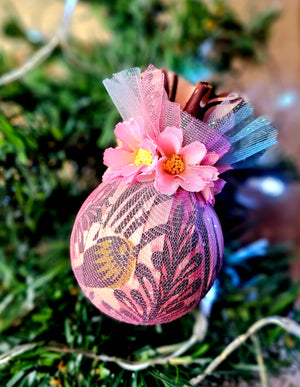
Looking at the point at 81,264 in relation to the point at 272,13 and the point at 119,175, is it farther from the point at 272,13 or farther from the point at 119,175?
the point at 272,13

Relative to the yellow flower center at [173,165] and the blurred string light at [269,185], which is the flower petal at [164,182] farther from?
the blurred string light at [269,185]

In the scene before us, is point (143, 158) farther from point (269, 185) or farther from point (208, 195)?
point (269, 185)

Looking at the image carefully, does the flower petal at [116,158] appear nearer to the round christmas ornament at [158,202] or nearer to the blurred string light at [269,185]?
the round christmas ornament at [158,202]

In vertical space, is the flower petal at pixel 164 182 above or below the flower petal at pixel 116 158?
below

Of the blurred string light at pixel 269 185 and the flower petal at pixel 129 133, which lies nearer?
the flower petal at pixel 129 133

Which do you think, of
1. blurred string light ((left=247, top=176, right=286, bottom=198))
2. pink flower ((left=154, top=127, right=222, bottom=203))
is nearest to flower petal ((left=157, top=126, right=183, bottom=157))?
pink flower ((left=154, top=127, right=222, bottom=203))

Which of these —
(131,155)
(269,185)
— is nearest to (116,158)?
(131,155)

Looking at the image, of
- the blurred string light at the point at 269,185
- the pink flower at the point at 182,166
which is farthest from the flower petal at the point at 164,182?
the blurred string light at the point at 269,185

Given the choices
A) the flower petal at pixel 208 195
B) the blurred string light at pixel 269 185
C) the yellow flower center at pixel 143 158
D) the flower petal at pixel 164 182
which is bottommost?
the blurred string light at pixel 269 185

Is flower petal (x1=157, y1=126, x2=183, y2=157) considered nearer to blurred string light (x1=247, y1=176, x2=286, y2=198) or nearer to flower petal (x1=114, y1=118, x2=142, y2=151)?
flower petal (x1=114, y1=118, x2=142, y2=151)
